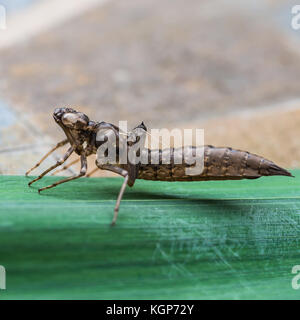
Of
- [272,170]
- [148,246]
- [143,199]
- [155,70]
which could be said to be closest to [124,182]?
[143,199]

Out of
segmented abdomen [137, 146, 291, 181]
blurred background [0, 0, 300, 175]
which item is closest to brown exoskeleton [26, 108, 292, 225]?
segmented abdomen [137, 146, 291, 181]

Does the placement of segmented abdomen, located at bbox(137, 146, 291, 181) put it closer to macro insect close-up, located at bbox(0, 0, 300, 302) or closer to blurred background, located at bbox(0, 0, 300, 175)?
macro insect close-up, located at bbox(0, 0, 300, 302)

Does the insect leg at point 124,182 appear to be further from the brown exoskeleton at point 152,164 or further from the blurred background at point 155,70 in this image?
the blurred background at point 155,70

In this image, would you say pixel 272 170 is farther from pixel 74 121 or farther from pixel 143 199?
pixel 74 121

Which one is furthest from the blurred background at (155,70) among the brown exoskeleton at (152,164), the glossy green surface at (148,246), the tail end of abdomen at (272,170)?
the tail end of abdomen at (272,170)

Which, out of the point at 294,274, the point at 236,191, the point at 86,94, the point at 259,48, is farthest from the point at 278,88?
the point at 294,274
